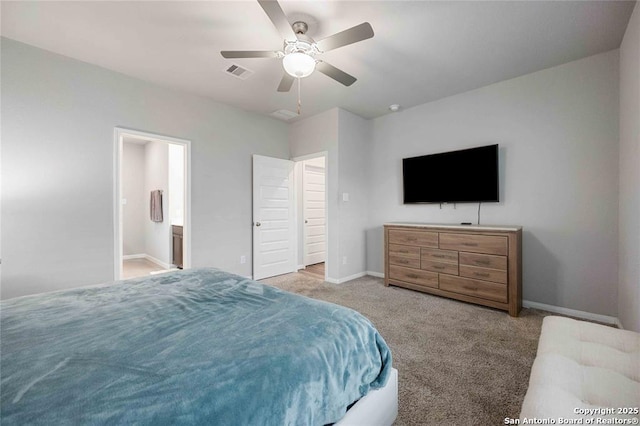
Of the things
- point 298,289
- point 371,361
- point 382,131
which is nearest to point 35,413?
point 371,361

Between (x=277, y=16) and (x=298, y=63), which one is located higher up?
(x=277, y=16)

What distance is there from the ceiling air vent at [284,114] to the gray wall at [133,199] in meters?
3.99

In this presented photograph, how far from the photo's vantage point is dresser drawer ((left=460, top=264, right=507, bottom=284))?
2.92 meters

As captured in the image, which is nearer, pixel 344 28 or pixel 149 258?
pixel 344 28

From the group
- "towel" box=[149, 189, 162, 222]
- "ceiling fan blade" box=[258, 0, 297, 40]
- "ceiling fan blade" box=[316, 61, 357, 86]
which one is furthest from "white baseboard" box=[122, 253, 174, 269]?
"ceiling fan blade" box=[258, 0, 297, 40]

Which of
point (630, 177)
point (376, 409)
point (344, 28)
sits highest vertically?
point (344, 28)

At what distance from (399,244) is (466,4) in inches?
106

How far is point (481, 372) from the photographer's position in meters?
1.89

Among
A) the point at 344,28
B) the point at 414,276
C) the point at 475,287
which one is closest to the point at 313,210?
the point at 414,276

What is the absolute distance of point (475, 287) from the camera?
311cm

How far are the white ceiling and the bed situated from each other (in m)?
2.16

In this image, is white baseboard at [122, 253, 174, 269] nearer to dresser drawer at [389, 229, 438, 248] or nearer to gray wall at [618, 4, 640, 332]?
dresser drawer at [389, 229, 438, 248]

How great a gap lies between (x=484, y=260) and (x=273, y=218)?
10.2 ft

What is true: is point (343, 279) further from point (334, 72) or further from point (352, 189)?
point (334, 72)
